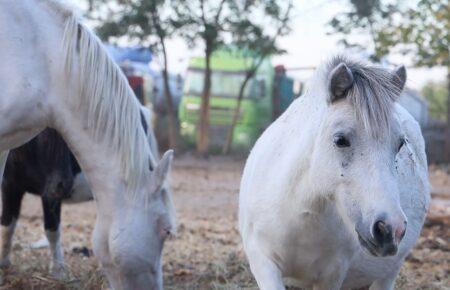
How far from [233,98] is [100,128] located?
44.1 ft

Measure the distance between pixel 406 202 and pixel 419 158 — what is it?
495 millimetres

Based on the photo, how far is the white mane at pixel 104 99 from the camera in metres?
3.96

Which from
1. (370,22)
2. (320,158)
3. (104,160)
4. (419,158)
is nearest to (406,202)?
(419,158)

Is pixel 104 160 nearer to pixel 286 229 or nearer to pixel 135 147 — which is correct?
pixel 135 147

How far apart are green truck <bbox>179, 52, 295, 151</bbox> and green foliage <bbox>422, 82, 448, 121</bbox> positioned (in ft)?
14.3

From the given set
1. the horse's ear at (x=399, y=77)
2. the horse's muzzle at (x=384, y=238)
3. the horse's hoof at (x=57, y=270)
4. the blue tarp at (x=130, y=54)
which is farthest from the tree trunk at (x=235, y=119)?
the horse's muzzle at (x=384, y=238)

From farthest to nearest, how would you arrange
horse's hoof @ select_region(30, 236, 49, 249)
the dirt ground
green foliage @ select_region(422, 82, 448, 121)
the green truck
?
green foliage @ select_region(422, 82, 448, 121), the green truck, horse's hoof @ select_region(30, 236, 49, 249), the dirt ground

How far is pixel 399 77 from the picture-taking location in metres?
3.21

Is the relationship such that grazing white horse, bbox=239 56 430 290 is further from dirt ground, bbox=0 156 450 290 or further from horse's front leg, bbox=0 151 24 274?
horse's front leg, bbox=0 151 24 274

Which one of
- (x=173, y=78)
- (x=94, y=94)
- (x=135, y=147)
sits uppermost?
(x=94, y=94)

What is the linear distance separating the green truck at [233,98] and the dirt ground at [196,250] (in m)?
5.71

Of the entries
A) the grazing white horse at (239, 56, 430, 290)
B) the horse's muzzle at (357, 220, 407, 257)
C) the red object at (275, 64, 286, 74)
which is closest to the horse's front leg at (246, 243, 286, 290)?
the grazing white horse at (239, 56, 430, 290)

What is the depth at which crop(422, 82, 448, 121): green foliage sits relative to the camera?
1917cm

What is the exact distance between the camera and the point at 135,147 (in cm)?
407
